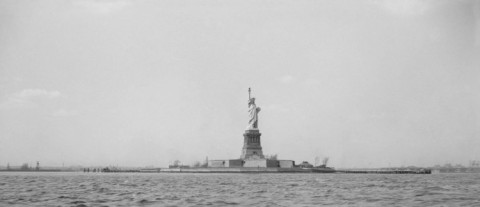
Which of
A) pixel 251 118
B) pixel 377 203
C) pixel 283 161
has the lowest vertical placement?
pixel 377 203

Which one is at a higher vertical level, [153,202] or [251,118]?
[251,118]

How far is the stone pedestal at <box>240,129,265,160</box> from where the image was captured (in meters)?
125

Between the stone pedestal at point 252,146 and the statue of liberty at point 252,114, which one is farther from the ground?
the statue of liberty at point 252,114

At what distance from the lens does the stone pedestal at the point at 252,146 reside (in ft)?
410

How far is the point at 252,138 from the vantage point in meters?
126

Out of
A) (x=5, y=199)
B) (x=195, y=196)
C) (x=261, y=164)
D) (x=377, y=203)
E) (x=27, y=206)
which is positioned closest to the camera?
(x=27, y=206)

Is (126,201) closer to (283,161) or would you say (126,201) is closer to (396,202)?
(396,202)

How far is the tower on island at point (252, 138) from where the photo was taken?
125m

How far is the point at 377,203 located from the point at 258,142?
85860 mm

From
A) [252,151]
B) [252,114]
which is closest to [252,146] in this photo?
Answer: [252,151]

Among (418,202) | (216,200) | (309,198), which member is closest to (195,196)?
(216,200)

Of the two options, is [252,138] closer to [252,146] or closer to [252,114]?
[252,146]

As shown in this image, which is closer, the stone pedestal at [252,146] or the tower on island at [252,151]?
the tower on island at [252,151]

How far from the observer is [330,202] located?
4128 cm
